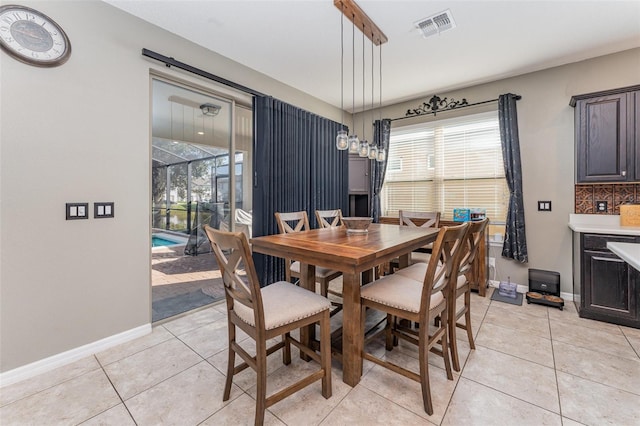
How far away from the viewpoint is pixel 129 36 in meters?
2.25

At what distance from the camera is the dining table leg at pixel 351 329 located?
1.69 meters

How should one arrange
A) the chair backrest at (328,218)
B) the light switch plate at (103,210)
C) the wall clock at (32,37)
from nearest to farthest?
the wall clock at (32,37)
the light switch plate at (103,210)
the chair backrest at (328,218)

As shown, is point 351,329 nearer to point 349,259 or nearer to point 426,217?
point 349,259

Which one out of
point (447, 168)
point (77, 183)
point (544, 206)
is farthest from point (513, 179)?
point (77, 183)

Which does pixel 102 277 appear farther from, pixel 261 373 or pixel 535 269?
pixel 535 269

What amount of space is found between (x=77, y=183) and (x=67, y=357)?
1.30 m

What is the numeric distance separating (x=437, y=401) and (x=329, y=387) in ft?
2.09

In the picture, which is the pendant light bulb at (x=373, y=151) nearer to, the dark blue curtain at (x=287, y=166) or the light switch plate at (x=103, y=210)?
the dark blue curtain at (x=287, y=166)

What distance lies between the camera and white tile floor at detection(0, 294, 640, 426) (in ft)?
4.80

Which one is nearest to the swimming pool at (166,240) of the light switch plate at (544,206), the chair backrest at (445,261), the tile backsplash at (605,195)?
the chair backrest at (445,261)

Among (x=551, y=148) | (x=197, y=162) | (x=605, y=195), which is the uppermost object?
(x=551, y=148)

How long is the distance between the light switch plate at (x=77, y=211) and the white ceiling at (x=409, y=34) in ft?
5.24

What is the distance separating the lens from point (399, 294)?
1698mm

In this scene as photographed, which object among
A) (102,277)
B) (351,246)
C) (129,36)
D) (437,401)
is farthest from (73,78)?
(437,401)
